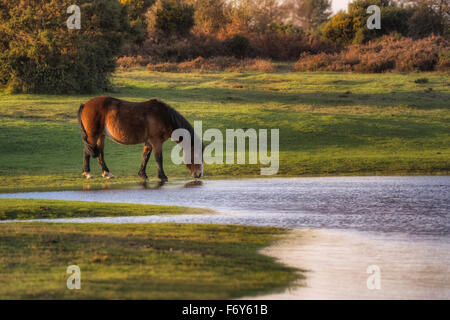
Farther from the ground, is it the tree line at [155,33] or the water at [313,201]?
the tree line at [155,33]

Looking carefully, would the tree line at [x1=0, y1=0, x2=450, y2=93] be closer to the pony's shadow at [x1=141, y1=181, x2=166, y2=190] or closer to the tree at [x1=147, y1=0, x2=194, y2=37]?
the tree at [x1=147, y1=0, x2=194, y2=37]

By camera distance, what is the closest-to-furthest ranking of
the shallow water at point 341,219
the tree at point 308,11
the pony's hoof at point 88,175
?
the shallow water at point 341,219 → the pony's hoof at point 88,175 → the tree at point 308,11

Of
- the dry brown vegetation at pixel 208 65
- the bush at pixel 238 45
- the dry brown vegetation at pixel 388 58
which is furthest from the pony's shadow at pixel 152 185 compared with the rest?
the bush at pixel 238 45

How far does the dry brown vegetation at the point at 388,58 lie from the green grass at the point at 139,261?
111 feet

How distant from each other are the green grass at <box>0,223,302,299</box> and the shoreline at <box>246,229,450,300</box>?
285 mm

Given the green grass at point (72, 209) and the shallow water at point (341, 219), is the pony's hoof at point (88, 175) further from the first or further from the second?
Result: the green grass at point (72, 209)

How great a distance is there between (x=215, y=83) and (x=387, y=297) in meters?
31.8

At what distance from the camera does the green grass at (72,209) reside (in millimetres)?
12562

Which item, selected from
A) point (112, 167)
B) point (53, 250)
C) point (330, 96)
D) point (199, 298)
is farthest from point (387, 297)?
point (330, 96)

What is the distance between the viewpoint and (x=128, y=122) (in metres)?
17.1

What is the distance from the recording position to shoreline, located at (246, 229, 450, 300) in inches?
306

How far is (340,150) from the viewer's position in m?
23.5

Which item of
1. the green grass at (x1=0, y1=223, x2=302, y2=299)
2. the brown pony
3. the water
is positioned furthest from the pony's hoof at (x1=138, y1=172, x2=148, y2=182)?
the green grass at (x1=0, y1=223, x2=302, y2=299)
